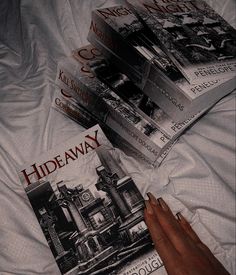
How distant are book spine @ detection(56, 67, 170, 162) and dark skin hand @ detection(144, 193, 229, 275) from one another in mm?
121

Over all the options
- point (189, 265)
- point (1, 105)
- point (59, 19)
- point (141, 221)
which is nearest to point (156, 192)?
point (141, 221)

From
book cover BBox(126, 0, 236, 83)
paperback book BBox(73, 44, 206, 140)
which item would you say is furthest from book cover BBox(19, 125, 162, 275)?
book cover BBox(126, 0, 236, 83)

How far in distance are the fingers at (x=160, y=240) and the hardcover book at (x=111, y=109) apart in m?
0.13

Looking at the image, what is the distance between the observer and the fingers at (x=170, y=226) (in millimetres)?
661

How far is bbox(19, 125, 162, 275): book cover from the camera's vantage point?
71 cm

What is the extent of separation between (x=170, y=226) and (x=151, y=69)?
335 millimetres

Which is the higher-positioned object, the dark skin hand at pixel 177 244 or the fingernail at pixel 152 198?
the fingernail at pixel 152 198

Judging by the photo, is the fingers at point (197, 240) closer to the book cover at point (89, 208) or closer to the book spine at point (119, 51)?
the book cover at point (89, 208)

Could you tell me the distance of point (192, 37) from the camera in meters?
0.78

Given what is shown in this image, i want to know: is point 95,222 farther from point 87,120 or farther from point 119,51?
point 119,51

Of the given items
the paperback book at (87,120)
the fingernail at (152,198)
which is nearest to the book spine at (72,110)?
the paperback book at (87,120)

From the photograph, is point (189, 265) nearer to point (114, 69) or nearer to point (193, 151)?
point (193, 151)

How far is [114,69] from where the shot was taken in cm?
87

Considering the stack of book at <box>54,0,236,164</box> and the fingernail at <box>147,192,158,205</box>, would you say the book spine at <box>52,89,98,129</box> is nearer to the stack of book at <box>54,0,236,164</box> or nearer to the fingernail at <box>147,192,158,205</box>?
the stack of book at <box>54,0,236,164</box>
